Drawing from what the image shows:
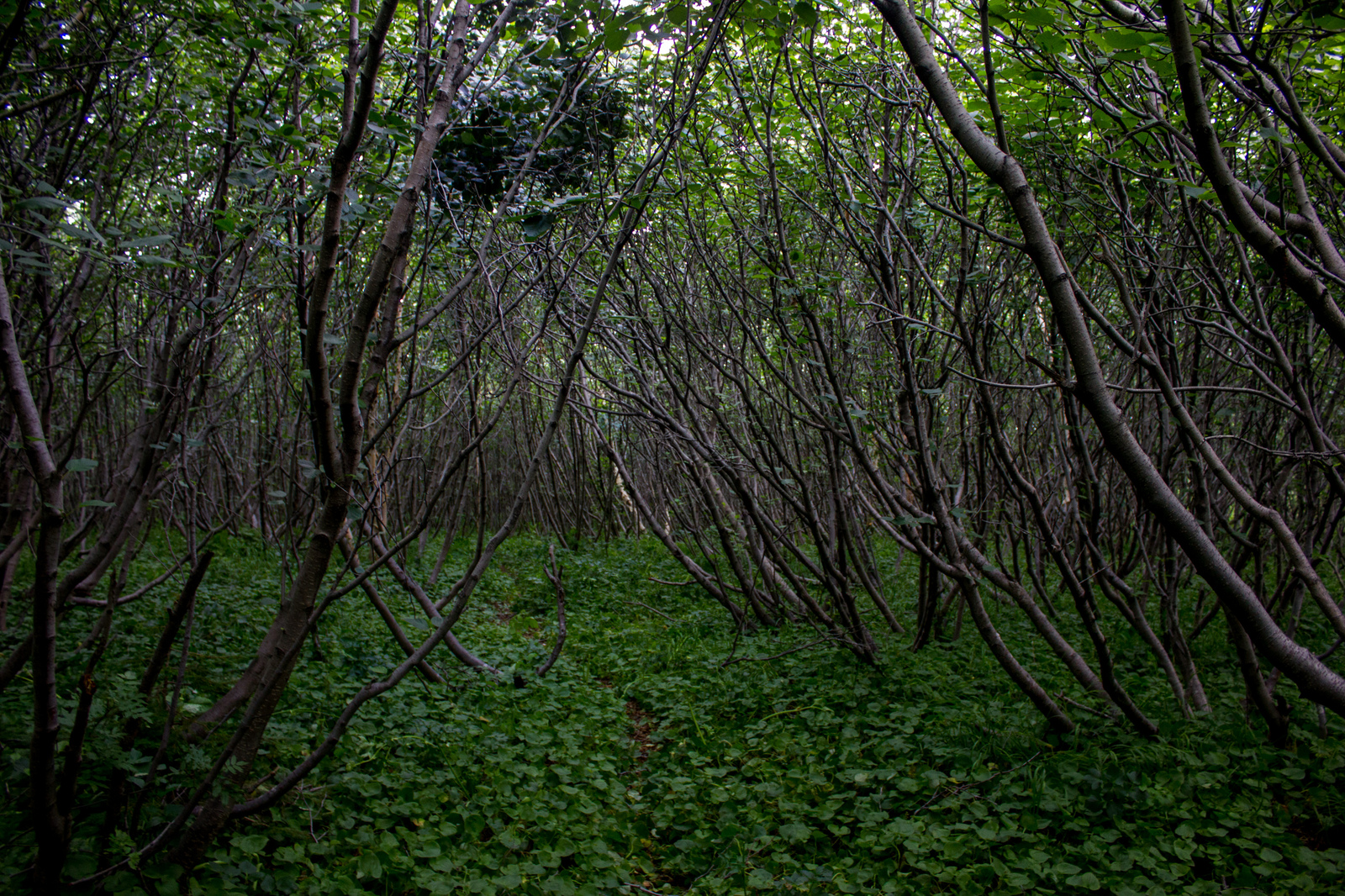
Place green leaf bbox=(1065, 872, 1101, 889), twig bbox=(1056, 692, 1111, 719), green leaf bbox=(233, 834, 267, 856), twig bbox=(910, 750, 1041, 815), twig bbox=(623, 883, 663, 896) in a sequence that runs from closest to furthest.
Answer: green leaf bbox=(233, 834, 267, 856)
green leaf bbox=(1065, 872, 1101, 889)
twig bbox=(623, 883, 663, 896)
twig bbox=(910, 750, 1041, 815)
twig bbox=(1056, 692, 1111, 719)

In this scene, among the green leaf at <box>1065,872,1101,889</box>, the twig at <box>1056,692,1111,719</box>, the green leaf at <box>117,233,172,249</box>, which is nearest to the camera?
the green leaf at <box>117,233,172,249</box>

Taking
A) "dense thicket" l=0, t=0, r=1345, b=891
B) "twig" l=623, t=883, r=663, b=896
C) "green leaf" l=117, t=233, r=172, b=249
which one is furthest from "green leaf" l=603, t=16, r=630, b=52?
"twig" l=623, t=883, r=663, b=896

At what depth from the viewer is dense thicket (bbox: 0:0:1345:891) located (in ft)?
5.98

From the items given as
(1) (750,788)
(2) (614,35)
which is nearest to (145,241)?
(2) (614,35)

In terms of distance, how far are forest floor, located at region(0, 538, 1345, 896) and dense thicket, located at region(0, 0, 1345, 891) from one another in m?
0.18

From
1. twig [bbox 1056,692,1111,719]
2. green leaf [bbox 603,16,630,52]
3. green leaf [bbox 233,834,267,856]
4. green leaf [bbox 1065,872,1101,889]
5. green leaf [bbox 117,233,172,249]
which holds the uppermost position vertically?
green leaf [bbox 603,16,630,52]

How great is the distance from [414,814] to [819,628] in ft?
11.0

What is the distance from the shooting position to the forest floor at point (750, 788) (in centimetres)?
257

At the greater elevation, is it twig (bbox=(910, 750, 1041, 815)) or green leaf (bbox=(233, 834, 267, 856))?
twig (bbox=(910, 750, 1041, 815))

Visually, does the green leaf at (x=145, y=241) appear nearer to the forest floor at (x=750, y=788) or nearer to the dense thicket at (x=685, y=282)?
the dense thicket at (x=685, y=282)

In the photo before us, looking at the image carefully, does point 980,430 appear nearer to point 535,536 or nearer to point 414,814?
point 414,814

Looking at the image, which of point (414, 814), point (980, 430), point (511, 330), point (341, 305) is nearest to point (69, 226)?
point (414, 814)

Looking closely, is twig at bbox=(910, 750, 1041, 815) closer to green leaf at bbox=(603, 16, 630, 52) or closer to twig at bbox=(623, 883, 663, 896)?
twig at bbox=(623, 883, 663, 896)

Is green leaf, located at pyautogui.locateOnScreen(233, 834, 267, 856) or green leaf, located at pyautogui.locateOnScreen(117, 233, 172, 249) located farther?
green leaf, located at pyautogui.locateOnScreen(233, 834, 267, 856)
